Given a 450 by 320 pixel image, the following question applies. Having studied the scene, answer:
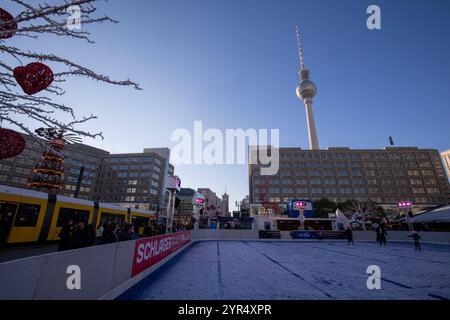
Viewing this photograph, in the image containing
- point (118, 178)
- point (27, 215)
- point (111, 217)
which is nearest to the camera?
point (27, 215)

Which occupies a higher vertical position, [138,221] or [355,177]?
[355,177]

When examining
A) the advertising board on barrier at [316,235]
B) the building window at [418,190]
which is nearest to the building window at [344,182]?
the building window at [418,190]

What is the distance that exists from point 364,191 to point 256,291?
285ft

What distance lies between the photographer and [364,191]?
7450cm

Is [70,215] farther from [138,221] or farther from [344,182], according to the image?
[344,182]

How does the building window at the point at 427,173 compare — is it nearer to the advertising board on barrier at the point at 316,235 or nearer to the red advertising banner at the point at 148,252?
the advertising board on barrier at the point at 316,235

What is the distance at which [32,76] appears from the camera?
6.53ft

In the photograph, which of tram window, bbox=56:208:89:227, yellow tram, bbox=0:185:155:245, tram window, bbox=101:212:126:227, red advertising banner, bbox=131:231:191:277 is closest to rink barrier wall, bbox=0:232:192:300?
red advertising banner, bbox=131:231:191:277

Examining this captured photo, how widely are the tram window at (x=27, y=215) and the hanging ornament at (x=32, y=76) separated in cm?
1349

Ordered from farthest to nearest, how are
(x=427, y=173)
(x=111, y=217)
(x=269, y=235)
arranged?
(x=427, y=173) → (x=269, y=235) → (x=111, y=217)

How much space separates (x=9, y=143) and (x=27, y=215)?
13.4 meters

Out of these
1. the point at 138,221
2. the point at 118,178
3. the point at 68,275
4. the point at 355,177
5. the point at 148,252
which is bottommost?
the point at 148,252

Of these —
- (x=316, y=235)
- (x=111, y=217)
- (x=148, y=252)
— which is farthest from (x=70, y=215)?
(x=316, y=235)
